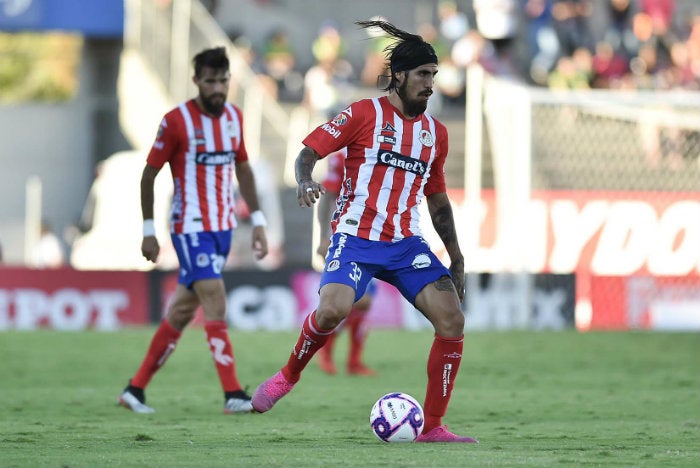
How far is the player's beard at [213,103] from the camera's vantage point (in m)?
9.68

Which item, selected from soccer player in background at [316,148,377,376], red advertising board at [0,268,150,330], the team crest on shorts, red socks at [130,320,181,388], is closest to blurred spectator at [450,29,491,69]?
red advertising board at [0,268,150,330]

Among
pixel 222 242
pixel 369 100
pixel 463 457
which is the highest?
pixel 369 100

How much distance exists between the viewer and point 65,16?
25.0m

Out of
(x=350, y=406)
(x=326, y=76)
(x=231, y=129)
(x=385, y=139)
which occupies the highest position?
(x=326, y=76)

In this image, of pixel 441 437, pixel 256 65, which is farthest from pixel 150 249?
pixel 256 65

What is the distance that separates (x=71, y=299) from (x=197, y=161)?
34.4 ft

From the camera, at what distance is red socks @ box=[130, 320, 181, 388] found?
9.91 metres

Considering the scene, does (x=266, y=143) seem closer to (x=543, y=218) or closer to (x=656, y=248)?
(x=543, y=218)

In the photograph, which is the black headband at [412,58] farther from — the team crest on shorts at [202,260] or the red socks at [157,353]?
the red socks at [157,353]

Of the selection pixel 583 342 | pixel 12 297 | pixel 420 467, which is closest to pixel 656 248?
pixel 583 342

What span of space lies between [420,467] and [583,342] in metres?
11.6

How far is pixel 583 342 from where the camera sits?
17734 mm

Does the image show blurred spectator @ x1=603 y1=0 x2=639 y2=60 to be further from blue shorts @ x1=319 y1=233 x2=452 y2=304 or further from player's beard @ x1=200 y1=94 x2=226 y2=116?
blue shorts @ x1=319 y1=233 x2=452 y2=304

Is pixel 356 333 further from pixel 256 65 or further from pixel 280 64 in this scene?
pixel 256 65
